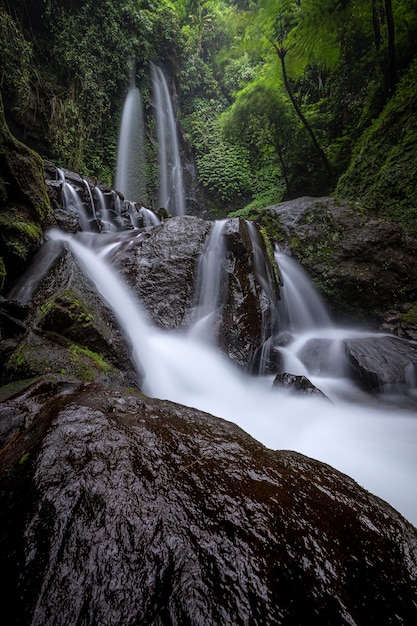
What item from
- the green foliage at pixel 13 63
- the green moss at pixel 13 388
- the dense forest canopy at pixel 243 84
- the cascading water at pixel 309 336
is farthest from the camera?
the green foliage at pixel 13 63

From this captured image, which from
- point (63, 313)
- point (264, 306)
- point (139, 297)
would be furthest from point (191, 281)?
point (63, 313)

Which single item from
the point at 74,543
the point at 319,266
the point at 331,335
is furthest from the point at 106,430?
the point at 319,266

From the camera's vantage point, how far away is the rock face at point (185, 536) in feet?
2.24

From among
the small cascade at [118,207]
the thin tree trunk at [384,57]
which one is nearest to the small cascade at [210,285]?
the small cascade at [118,207]

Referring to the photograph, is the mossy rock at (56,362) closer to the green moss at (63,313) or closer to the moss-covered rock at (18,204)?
the green moss at (63,313)

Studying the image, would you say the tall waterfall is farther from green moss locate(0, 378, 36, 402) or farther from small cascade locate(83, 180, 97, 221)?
green moss locate(0, 378, 36, 402)

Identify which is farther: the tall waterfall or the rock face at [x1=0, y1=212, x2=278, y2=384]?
the tall waterfall

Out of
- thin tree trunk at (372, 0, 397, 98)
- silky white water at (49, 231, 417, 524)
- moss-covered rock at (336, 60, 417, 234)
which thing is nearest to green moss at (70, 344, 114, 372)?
silky white water at (49, 231, 417, 524)

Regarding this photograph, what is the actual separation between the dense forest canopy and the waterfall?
0.59 m

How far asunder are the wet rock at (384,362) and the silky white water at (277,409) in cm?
33

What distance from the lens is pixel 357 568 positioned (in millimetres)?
811

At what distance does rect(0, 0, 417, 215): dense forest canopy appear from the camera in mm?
6383

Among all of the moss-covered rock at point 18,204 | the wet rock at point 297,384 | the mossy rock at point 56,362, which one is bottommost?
the mossy rock at point 56,362

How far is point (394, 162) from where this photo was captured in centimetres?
576
